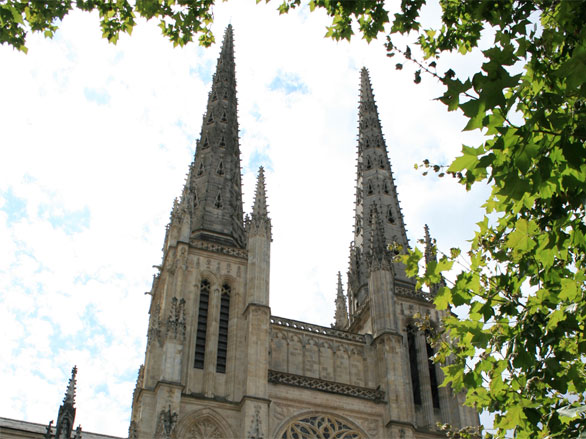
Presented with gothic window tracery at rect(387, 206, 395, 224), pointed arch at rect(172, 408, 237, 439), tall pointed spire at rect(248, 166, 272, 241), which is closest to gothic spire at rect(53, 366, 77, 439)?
pointed arch at rect(172, 408, 237, 439)

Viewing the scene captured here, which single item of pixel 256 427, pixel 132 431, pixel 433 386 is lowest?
pixel 256 427

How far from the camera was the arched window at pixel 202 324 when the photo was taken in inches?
985

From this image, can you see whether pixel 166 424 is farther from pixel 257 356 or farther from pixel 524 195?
pixel 524 195

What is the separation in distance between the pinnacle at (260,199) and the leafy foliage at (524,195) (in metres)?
20.5

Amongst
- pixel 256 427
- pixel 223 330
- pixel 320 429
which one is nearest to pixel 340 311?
pixel 223 330

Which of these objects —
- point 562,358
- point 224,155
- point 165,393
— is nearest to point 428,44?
point 562,358

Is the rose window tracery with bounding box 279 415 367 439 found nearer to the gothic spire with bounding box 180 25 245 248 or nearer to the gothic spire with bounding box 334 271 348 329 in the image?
the gothic spire with bounding box 180 25 245 248

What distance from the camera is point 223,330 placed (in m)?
26.2

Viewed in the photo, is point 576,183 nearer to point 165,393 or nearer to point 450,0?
point 450,0

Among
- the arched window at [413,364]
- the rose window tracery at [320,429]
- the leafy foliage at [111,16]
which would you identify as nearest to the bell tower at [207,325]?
the rose window tracery at [320,429]

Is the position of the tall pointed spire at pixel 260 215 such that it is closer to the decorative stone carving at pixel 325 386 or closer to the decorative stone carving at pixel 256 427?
the decorative stone carving at pixel 325 386

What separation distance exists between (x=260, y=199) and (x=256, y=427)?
1139cm

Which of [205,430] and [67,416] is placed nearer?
[67,416]

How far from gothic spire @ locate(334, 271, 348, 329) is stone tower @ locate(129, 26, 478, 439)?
9.13 feet
